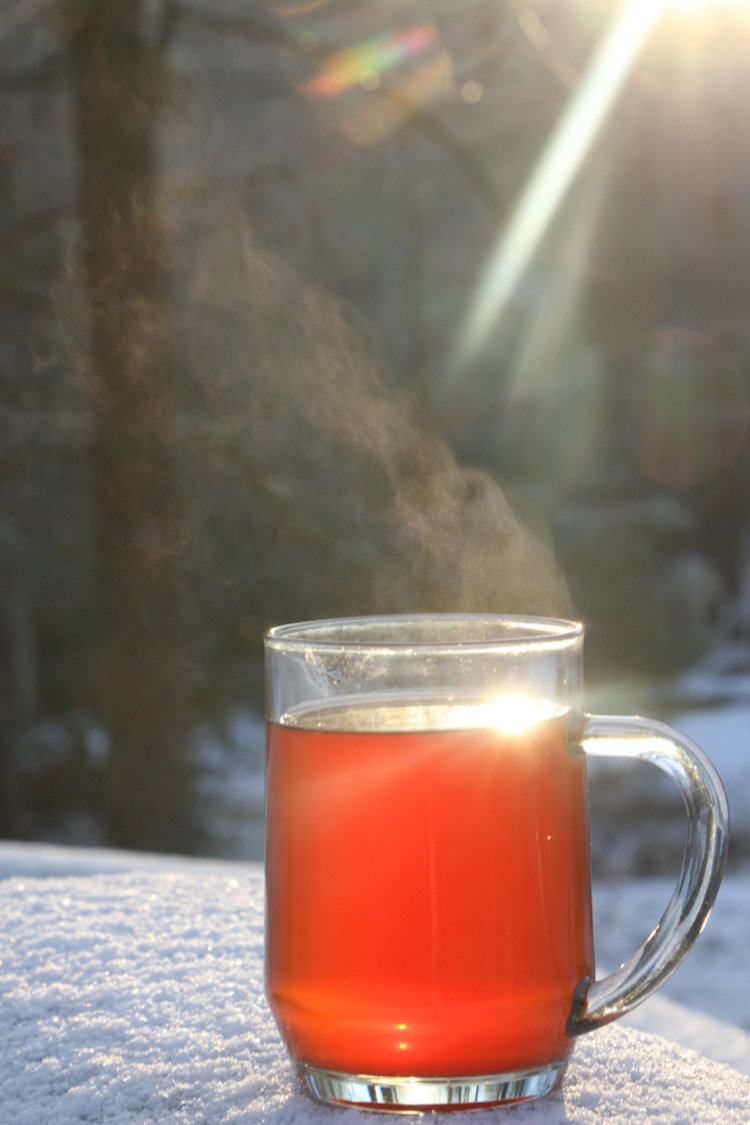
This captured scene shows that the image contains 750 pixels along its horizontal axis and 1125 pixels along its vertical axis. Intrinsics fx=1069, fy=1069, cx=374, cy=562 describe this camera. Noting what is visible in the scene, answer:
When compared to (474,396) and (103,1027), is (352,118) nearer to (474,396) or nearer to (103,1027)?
(474,396)

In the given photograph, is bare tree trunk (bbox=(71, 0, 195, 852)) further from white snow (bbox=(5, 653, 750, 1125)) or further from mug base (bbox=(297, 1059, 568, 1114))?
mug base (bbox=(297, 1059, 568, 1114))

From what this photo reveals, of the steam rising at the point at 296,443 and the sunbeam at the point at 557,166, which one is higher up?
the sunbeam at the point at 557,166

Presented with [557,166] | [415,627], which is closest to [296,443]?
[415,627]

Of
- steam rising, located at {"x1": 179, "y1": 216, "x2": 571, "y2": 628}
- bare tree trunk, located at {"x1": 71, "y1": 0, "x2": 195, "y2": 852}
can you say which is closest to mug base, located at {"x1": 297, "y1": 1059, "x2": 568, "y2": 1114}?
steam rising, located at {"x1": 179, "y1": 216, "x2": 571, "y2": 628}

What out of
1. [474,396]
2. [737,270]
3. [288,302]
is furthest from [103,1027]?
[737,270]

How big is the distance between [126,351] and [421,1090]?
3559 mm

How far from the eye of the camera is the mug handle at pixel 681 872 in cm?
70

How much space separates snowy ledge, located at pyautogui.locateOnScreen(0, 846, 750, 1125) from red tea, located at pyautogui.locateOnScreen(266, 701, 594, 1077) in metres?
0.04

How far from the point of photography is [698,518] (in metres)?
7.27

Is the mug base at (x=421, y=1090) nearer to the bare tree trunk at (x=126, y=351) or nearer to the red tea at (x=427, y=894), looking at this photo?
the red tea at (x=427, y=894)

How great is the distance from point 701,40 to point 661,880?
4300 millimetres

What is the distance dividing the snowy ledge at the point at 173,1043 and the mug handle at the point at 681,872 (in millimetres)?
60

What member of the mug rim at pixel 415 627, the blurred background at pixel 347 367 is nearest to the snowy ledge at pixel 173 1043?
the mug rim at pixel 415 627

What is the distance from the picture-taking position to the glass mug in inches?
26.0
